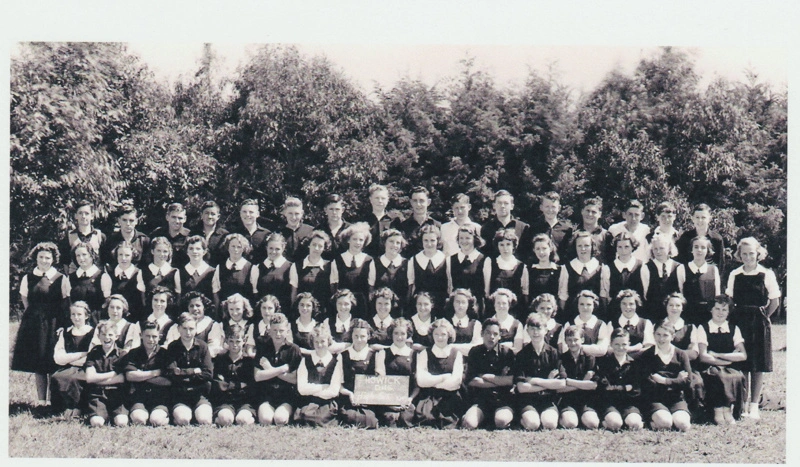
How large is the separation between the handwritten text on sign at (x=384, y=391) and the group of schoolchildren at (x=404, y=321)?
55mm

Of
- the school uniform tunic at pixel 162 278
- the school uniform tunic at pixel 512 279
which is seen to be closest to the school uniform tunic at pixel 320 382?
the school uniform tunic at pixel 162 278

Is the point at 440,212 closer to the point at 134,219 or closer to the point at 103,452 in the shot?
the point at 134,219

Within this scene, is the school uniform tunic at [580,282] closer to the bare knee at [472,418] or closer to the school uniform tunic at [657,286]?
the school uniform tunic at [657,286]

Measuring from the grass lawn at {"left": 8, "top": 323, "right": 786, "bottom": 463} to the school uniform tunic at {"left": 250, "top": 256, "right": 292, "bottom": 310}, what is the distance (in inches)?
41.7

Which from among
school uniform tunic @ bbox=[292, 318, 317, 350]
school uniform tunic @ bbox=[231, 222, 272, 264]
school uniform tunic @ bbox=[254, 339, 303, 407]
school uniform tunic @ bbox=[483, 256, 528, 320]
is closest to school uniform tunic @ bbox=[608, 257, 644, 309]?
school uniform tunic @ bbox=[483, 256, 528, 320]

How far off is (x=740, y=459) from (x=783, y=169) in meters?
3.20

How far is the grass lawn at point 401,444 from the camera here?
227 inches

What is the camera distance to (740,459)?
5.84 m

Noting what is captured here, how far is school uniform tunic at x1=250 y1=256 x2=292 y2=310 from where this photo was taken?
6523mm

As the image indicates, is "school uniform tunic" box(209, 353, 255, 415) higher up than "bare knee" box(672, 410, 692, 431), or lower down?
higher up

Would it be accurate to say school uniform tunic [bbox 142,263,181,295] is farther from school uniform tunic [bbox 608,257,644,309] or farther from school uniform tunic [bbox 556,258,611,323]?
school uniform tunic [bbox 608,257,644,309]

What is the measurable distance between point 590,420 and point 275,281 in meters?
2.68

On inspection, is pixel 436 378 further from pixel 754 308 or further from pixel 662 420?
pixel 754 308

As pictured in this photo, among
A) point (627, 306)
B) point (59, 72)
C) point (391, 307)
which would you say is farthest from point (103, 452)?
point (627, 306)
